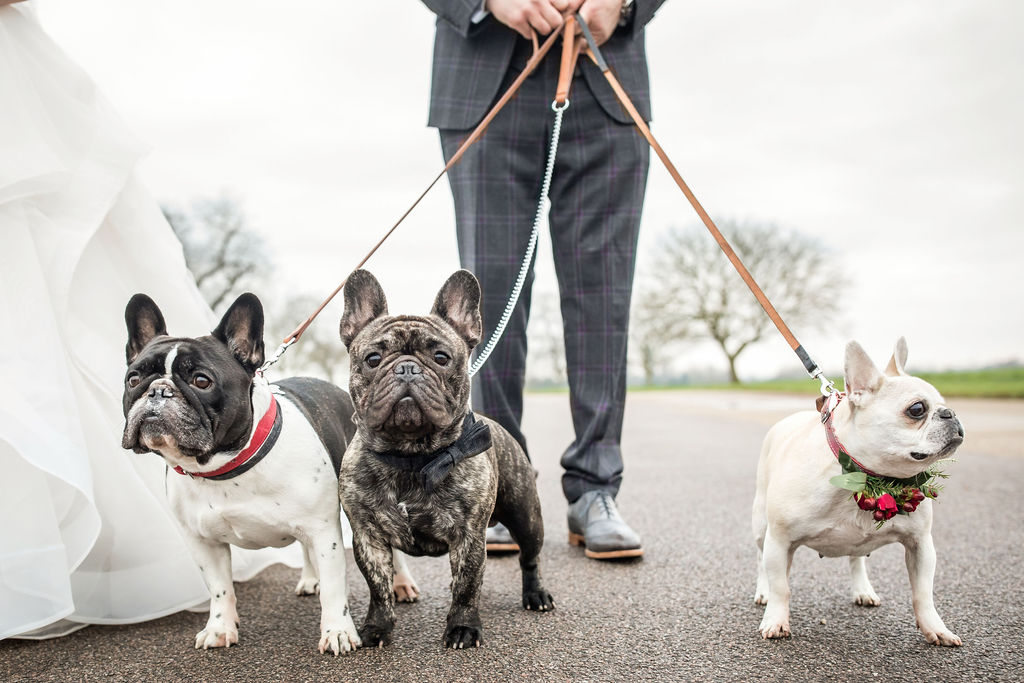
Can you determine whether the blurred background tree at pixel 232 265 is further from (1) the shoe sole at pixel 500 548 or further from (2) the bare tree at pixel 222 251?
(1) the shoe sole at pixel 500 548

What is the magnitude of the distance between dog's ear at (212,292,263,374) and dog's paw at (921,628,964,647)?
2081mm

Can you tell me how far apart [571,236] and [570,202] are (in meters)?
0.15

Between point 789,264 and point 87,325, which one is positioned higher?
point 789,264

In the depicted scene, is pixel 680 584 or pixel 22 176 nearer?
pixel 22 176

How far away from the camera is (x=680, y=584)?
2.95 metres

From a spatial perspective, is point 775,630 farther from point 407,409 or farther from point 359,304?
point 359,304

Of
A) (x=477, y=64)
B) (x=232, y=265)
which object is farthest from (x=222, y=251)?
(x=477, y=64)

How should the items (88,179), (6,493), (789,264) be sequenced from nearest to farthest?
1. (6,493)
2. (88,179)
3. (789,264)

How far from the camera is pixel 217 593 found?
8.06 ft

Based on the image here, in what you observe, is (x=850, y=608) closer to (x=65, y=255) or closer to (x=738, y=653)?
(x=738, y=653)

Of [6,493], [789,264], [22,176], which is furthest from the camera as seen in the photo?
[789,264]

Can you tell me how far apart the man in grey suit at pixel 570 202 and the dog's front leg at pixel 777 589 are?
922mm

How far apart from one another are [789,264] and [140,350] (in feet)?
96.0

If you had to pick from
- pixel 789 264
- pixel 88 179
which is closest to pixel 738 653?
pixel 88 179
